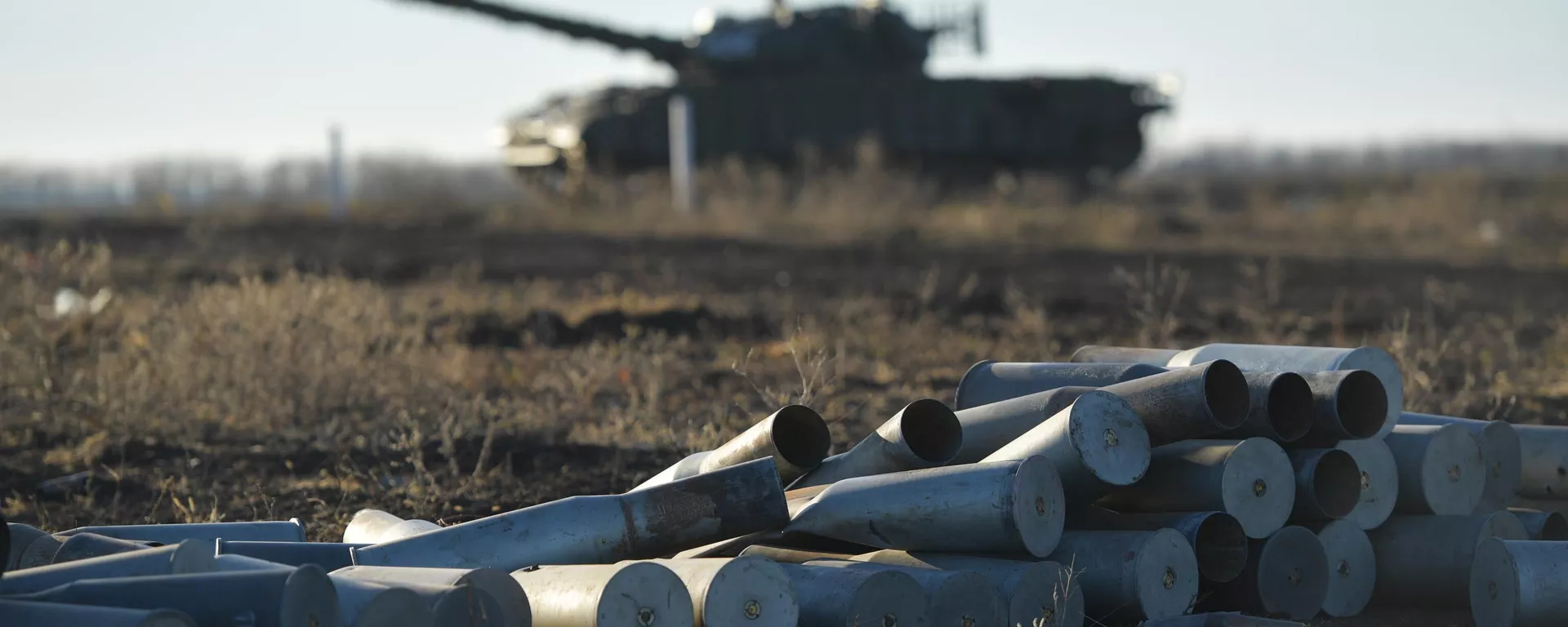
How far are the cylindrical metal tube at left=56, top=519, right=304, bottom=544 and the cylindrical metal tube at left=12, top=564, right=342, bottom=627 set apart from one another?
703mm

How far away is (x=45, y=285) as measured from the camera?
719 cm

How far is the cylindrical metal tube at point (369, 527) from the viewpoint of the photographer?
140 inches

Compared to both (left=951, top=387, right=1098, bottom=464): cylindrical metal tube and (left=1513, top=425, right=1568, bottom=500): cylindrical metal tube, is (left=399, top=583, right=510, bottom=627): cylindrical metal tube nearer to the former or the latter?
(left=951, top=387, right=1098, bottom=464): cylindrical metal tube

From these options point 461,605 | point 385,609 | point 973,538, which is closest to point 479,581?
point 461,605

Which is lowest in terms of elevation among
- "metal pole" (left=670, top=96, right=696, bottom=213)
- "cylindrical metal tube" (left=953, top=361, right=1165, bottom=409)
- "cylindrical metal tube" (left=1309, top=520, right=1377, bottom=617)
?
"cylindrical metal tube" (left=1309, top=520, right=1377, bottom=617)

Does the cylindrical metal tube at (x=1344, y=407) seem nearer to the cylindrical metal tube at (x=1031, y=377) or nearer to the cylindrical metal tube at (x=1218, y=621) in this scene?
the cylindrical metal tube at (x=1031, y=377)

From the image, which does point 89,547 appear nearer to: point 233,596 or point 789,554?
point 233,596

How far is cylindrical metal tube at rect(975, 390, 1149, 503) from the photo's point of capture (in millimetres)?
3195

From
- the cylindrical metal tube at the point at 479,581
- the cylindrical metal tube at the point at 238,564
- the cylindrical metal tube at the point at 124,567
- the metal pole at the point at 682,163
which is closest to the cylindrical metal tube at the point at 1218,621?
the cylindrical metal tube at the point at 479,581

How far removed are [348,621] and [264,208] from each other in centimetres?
2166

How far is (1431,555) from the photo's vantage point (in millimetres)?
3637

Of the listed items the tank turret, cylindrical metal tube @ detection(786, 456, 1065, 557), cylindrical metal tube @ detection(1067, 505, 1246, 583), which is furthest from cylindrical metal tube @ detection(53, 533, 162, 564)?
the tank turret

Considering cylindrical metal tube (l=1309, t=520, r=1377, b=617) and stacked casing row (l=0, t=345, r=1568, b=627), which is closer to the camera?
stacked casing row (l=0, t=345, r=1568, b=627)

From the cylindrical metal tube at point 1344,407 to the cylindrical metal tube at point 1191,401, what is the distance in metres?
0.19
